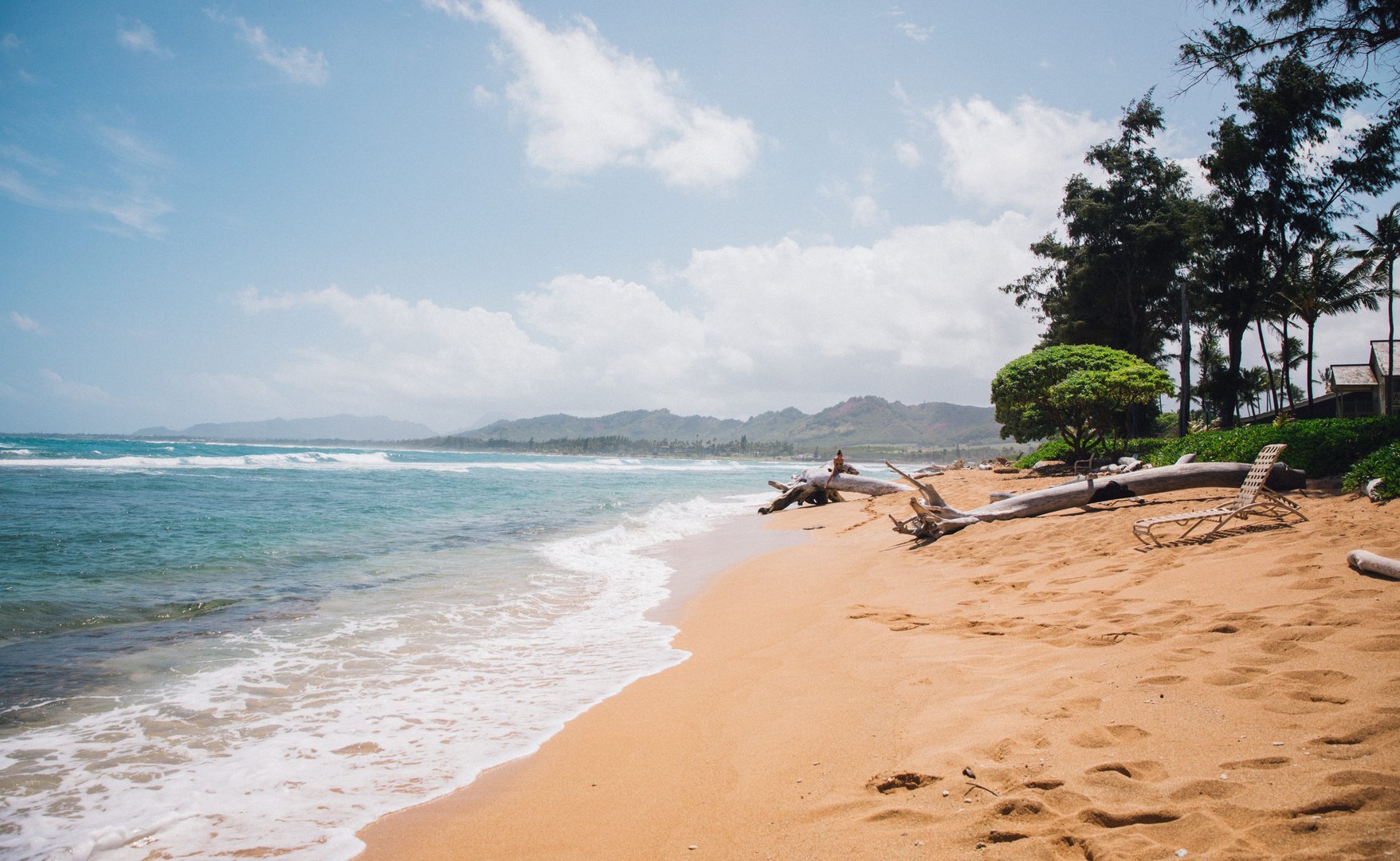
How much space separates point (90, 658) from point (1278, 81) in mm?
24974

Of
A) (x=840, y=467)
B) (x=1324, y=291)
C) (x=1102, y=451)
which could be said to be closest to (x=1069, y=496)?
(x=840, y=467)

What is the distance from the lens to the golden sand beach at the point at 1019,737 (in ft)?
8.16

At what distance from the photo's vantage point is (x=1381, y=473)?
8.22 m

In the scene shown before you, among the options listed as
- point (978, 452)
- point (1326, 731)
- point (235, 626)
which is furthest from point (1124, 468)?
point (978, 452)

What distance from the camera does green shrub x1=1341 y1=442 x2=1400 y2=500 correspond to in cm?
783

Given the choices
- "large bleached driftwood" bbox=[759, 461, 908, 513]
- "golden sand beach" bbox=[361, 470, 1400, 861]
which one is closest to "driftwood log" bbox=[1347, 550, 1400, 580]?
"golden sand beach" bbox=[361, 470, 1400, 861]

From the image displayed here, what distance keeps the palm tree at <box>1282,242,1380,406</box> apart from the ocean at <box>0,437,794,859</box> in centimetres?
3222

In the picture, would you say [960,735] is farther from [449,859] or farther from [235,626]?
[235,626]

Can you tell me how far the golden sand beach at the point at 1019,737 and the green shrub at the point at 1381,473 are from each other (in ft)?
5.45

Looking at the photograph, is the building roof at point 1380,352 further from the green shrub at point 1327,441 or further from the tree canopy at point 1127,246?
the green shrub at point 1327,441

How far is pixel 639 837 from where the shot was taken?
3059 mm

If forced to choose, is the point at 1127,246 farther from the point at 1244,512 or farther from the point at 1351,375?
the point at 1244,512

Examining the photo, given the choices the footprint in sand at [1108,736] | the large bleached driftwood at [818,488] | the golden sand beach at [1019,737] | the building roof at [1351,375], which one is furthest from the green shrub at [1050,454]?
the footprint in sand at [1108,736]

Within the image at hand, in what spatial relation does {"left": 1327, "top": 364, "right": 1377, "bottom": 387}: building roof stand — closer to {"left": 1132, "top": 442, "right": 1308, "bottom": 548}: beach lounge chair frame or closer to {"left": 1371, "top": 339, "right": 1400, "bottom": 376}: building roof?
{"left": 1371, "top": 339, "right": 1400, "bottom": 376}: building roof
